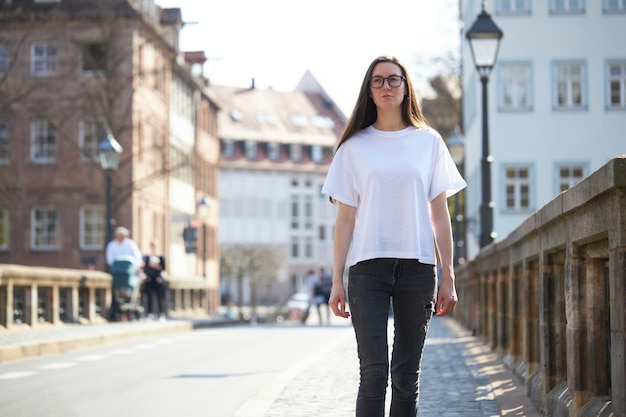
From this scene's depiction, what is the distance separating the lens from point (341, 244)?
6.42 meters

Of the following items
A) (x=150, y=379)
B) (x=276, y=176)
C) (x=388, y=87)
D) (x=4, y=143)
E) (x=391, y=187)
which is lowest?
(x=150, y=379)

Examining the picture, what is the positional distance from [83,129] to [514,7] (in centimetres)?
1761

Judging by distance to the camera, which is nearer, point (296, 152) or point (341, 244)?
point (341, 244)

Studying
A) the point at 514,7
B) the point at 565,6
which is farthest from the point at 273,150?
the point at 565,6

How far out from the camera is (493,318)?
54.2 ft

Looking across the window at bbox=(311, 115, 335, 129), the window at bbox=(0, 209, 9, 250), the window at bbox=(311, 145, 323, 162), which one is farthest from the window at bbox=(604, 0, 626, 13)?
the window at bbox=(311, 115, 335, 129)

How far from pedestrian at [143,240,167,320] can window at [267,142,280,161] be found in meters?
87.5

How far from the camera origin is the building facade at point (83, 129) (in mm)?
49656

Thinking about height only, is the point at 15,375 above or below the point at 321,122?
below

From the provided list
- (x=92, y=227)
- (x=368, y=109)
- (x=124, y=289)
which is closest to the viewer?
(x=368, y=109)

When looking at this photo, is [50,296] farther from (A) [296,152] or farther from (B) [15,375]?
(A) [296,152]

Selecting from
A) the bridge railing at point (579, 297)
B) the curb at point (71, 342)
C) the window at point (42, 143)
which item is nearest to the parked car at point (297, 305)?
the window at point (42, 143)

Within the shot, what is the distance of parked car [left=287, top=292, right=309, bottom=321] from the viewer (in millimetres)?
102900

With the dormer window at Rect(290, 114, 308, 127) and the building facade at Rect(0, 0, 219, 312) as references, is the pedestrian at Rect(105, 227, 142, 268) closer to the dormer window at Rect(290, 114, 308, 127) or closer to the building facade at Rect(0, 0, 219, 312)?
the building facade at Rect(0, 0, 219, 312)
